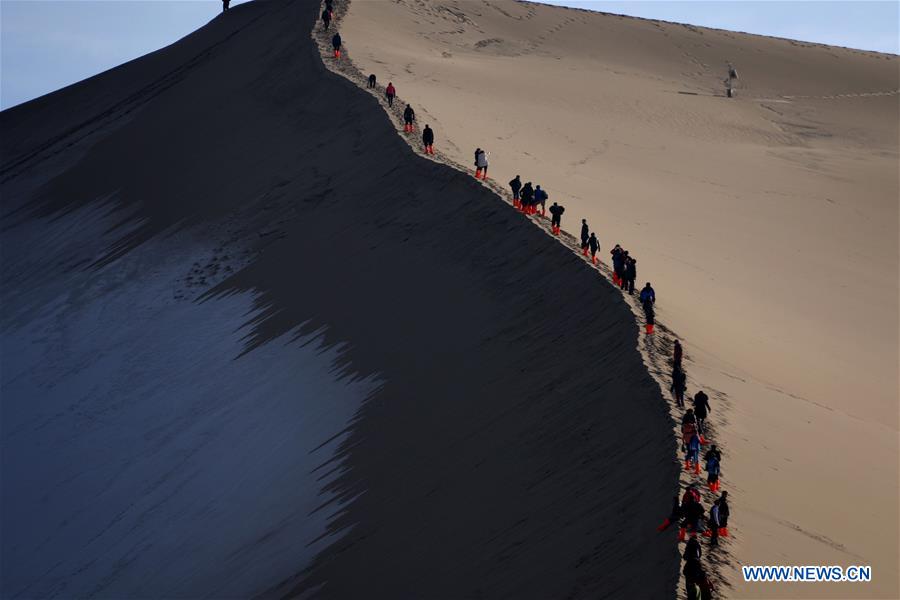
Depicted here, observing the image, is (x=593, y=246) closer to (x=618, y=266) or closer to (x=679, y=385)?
(x=618, y=266)

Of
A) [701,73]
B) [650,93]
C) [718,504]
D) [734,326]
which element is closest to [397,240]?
[734,326]

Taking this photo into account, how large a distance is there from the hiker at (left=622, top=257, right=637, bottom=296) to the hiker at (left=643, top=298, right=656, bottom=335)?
1055mm

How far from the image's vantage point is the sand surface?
13508mm

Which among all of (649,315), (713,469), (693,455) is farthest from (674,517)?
(649,315)

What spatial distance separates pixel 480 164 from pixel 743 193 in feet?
34.2

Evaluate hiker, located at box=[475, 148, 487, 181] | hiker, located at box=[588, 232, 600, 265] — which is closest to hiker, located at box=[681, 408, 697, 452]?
hiker, located at box=[588, 232, 600, 265]

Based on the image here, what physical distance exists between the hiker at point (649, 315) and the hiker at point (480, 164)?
8110 mm

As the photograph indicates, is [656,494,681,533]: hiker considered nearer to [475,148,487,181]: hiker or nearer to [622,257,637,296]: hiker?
[622,257,637,296]: hiker

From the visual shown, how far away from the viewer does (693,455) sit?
498 inches

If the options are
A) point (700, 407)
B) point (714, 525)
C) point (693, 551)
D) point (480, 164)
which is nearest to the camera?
point (693, 551)

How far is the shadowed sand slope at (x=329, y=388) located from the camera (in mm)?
13977

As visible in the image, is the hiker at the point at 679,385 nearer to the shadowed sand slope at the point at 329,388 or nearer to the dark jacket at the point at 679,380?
the dark jacket at the point at 679,380

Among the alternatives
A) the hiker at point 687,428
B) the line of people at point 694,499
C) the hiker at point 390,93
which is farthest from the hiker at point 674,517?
the hiker at point 390,93

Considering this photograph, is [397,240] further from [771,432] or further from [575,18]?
[575,18]
